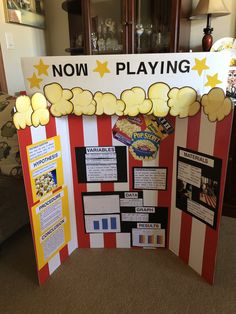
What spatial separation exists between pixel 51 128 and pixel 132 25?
3.34 feet

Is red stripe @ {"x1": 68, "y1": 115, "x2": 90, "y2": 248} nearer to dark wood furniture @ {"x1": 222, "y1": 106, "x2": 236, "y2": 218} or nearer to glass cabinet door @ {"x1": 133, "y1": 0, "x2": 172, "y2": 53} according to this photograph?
glass cabinet door @ {"x1": 133, "y1": 0, "x2": 172, "y2": 53}

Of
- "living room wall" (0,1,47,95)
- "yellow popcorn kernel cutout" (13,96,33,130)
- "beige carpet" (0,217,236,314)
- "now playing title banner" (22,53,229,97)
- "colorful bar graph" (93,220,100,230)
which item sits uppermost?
"living room wall" (0,1,47,95)

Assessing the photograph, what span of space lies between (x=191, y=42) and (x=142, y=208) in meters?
1.35

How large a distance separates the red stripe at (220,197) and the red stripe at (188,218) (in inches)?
3.9

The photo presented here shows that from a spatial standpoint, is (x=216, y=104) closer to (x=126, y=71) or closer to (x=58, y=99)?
(x=126, y=71)

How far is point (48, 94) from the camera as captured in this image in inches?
44.1

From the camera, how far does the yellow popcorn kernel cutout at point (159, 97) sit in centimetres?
105

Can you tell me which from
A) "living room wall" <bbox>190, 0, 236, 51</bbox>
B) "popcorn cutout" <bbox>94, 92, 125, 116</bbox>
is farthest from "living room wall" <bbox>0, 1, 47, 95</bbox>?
"living room wall" <bbox>190, 0, 236, 51</bbox>

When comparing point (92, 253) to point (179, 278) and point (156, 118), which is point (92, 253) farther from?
point (156, 118)

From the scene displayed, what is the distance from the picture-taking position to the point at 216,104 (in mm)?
986

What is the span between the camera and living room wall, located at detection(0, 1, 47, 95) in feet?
6.16

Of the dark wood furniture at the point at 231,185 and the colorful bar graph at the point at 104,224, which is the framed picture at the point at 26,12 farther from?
the dark wood furniture at the point at 231,185

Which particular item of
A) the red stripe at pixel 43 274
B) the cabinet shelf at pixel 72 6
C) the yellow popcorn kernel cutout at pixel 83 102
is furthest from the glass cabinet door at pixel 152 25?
the red stripe at pixel 43 274

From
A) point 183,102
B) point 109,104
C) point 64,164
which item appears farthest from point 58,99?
point 183,102
